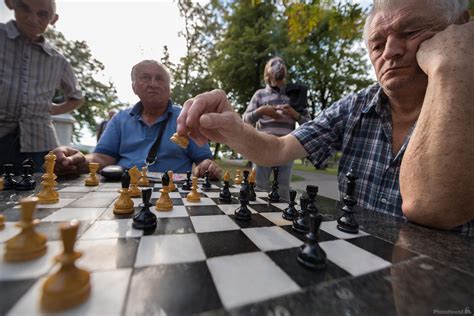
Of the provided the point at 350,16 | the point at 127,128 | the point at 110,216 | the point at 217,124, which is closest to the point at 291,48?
the point at 350,16

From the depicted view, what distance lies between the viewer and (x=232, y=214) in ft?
2.98

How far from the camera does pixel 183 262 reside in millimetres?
495

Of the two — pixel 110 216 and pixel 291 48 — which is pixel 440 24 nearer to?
pixel 110 216

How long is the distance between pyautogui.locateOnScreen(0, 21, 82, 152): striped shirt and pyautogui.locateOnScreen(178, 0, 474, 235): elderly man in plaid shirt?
1.56 metres

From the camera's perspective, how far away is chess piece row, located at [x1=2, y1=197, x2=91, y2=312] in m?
0.35

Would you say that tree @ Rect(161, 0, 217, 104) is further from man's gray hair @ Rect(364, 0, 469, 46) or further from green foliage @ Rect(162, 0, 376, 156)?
man's gray hair @ Rect(364, 0, 469, 46)

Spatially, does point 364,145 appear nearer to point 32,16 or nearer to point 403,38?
point 403,38

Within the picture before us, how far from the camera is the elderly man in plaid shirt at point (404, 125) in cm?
79

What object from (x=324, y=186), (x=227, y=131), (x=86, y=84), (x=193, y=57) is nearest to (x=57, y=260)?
(x=227, y=131)

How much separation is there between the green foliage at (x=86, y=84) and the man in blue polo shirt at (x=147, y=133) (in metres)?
12.3

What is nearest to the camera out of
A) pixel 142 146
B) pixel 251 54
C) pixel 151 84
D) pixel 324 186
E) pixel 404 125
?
pixel 404 125

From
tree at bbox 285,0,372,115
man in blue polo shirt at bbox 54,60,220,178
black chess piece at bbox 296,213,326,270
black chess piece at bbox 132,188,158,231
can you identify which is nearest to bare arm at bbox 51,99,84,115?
man in blue polo shirt at bbox 54,60,220,178

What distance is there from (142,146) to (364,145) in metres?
1.84

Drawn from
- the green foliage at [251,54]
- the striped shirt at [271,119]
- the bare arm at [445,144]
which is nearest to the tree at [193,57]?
the green foliage at [251,54]
